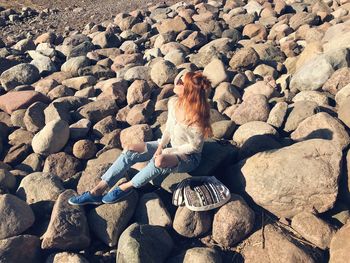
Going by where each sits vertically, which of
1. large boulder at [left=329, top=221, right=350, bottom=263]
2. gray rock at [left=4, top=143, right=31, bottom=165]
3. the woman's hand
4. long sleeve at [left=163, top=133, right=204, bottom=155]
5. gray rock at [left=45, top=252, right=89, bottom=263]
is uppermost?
long sleeve at [left=163, top=133, right=204, bottom=155]

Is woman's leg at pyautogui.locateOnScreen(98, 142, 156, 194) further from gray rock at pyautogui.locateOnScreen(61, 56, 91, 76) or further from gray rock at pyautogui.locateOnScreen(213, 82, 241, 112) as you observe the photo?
gray rock at pyautogui.locateOnScreen(61, 56, 91, 76)

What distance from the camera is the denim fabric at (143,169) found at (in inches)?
225

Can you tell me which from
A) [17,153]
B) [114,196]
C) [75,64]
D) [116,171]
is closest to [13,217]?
[114,196]

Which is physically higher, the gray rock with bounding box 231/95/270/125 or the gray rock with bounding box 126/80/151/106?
the gray rock with bounding box 126/80/151/106

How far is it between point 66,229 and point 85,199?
579 millimetres

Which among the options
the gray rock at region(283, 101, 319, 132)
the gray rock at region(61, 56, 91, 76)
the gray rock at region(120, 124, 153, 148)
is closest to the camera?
the gray rock at region(283, 101, 319, 132)

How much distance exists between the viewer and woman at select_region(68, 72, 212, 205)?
5609 millimetres

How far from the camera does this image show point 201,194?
5.41 metres

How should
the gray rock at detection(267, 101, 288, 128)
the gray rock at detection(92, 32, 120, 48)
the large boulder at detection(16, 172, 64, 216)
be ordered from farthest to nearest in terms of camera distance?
the gray rock at detection(92, 32, 120, 48) < the gray rock at detection(267, 101, 288, 128) < the large boulder at detection(16, 172, 64, 216)

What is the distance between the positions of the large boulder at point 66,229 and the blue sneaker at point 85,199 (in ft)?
0.23

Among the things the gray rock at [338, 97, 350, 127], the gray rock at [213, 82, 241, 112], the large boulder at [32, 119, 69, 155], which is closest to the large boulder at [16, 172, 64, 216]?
the large boulder at [32, 119, 69, 155]

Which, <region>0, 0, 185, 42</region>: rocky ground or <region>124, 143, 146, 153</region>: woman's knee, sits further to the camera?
<region>0, 0, 185, 42</region>: rocky ground

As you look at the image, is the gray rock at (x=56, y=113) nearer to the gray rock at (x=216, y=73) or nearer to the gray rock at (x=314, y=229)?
the gray rock at (x=216, y=73)

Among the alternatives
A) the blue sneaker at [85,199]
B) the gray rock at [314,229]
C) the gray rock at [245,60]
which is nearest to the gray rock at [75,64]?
the gray rock at [245,60]
